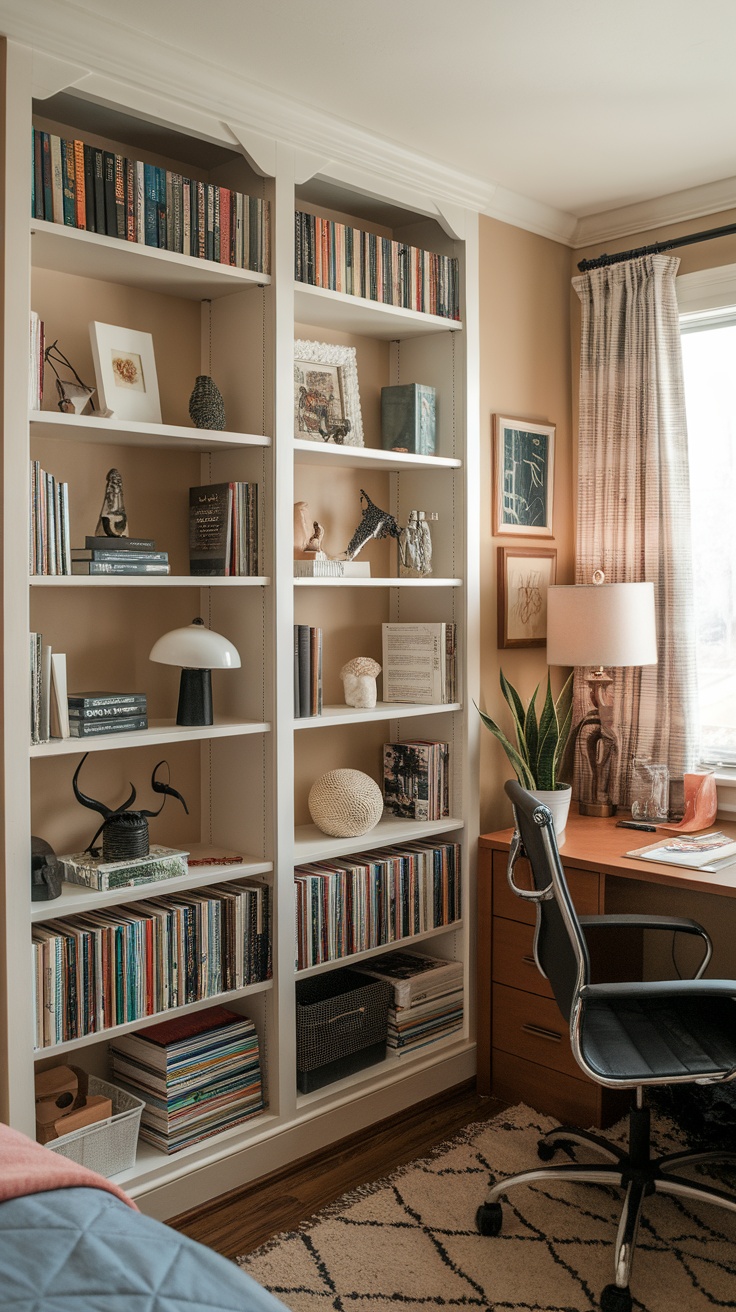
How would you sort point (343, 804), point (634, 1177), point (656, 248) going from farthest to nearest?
point (656, 248) < point (343, 804) < point (634, 1177)

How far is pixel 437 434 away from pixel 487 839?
124 centimetres

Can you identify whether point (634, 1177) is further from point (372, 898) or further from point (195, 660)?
point (195, 660)

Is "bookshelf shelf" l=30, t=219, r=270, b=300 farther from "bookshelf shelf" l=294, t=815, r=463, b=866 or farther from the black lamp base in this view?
"bookshelf shelf" l=294, t=815, r=463, b=866

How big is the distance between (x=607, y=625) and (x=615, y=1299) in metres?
1.67

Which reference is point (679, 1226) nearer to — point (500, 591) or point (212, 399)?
point (500, 591)

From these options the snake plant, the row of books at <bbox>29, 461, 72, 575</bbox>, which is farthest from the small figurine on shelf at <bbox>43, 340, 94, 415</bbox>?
the snake plant

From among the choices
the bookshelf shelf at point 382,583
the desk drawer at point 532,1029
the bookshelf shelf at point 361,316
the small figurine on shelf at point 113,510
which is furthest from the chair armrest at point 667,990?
the bookshelf shelf at point 361,316

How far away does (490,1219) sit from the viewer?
2361 mm

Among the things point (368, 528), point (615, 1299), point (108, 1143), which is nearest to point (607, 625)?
point (368, 528)

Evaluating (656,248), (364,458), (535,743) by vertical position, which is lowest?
(535,743)

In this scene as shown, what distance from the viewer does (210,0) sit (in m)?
2.14

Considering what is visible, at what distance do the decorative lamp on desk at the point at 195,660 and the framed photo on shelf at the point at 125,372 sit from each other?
1.73ft

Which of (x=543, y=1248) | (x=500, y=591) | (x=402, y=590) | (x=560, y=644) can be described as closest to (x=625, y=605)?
(x=560, y=644)

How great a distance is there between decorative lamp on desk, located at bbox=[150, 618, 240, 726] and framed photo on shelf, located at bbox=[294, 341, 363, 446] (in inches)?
26.4
